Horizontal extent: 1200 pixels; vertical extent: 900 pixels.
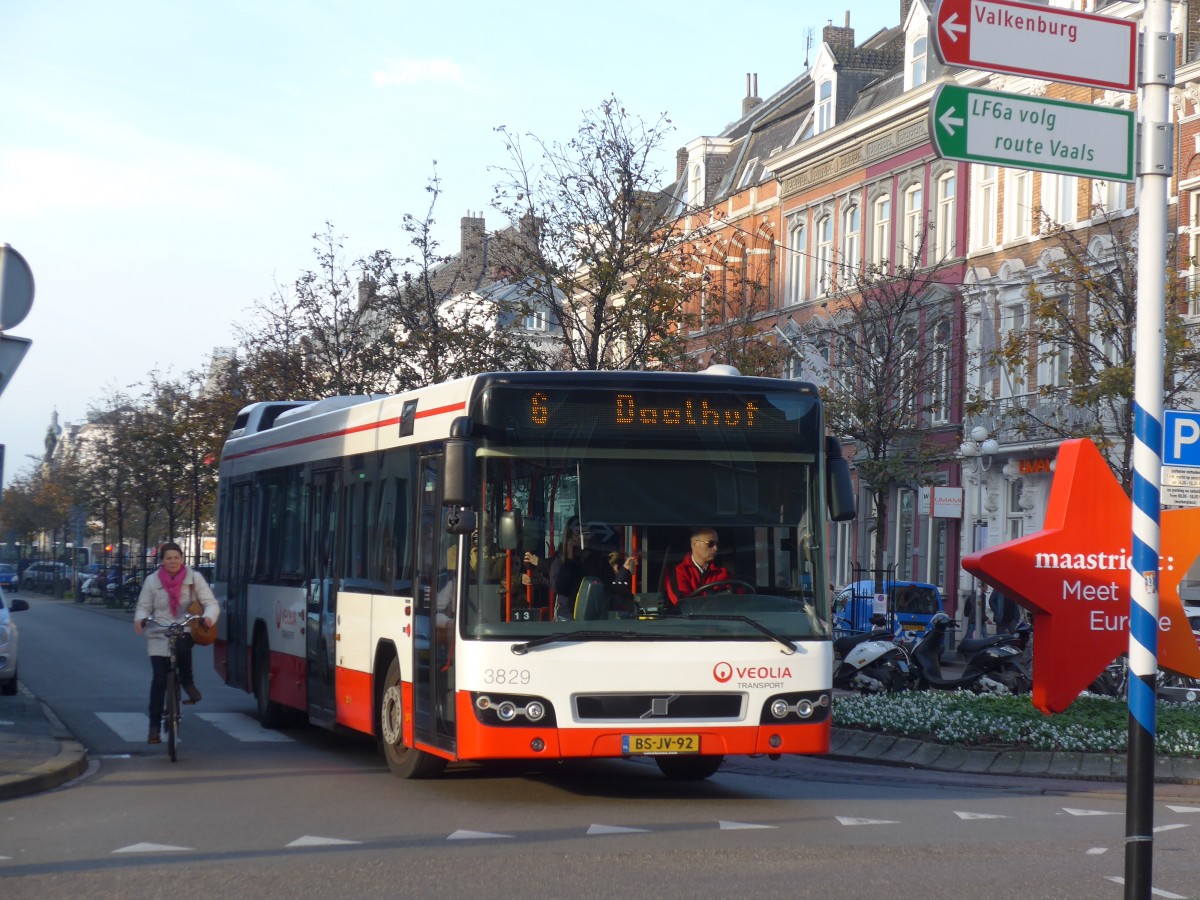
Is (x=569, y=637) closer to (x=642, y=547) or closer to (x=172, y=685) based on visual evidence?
(x=642, y=547)

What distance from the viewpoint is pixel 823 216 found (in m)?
52.1

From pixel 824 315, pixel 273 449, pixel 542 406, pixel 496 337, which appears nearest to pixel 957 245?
pixel 824 315

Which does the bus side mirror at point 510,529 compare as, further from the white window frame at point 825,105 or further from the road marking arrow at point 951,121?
the white window frame at point 825,105

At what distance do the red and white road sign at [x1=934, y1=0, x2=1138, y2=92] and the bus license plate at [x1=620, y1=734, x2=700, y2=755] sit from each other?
227 inches

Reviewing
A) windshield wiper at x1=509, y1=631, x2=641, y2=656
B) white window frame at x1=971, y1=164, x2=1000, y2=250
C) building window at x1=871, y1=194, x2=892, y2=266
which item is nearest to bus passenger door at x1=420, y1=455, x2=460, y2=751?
windshield wiper at x1=509, y1=631, x2=641, y2=656

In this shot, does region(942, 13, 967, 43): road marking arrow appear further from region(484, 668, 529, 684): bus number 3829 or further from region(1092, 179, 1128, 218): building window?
region(1092, 179, 1128, 218): building window

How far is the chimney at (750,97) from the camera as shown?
2598 inches

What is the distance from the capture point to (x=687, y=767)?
44.8 feet

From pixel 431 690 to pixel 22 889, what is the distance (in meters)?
3.81

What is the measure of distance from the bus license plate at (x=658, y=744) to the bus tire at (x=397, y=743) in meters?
2.01

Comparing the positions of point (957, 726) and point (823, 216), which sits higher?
point (823, 216)

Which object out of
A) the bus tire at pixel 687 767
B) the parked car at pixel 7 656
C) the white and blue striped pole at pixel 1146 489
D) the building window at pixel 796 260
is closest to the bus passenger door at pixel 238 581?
the parked car at pixel 7 656

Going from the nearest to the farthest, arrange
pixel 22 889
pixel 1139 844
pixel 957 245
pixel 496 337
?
pixel 1139 844 → pixel 22 889 → pixel 496 337 → pixel 957 245

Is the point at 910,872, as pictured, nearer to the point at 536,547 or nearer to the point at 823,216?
the point at 536,547
